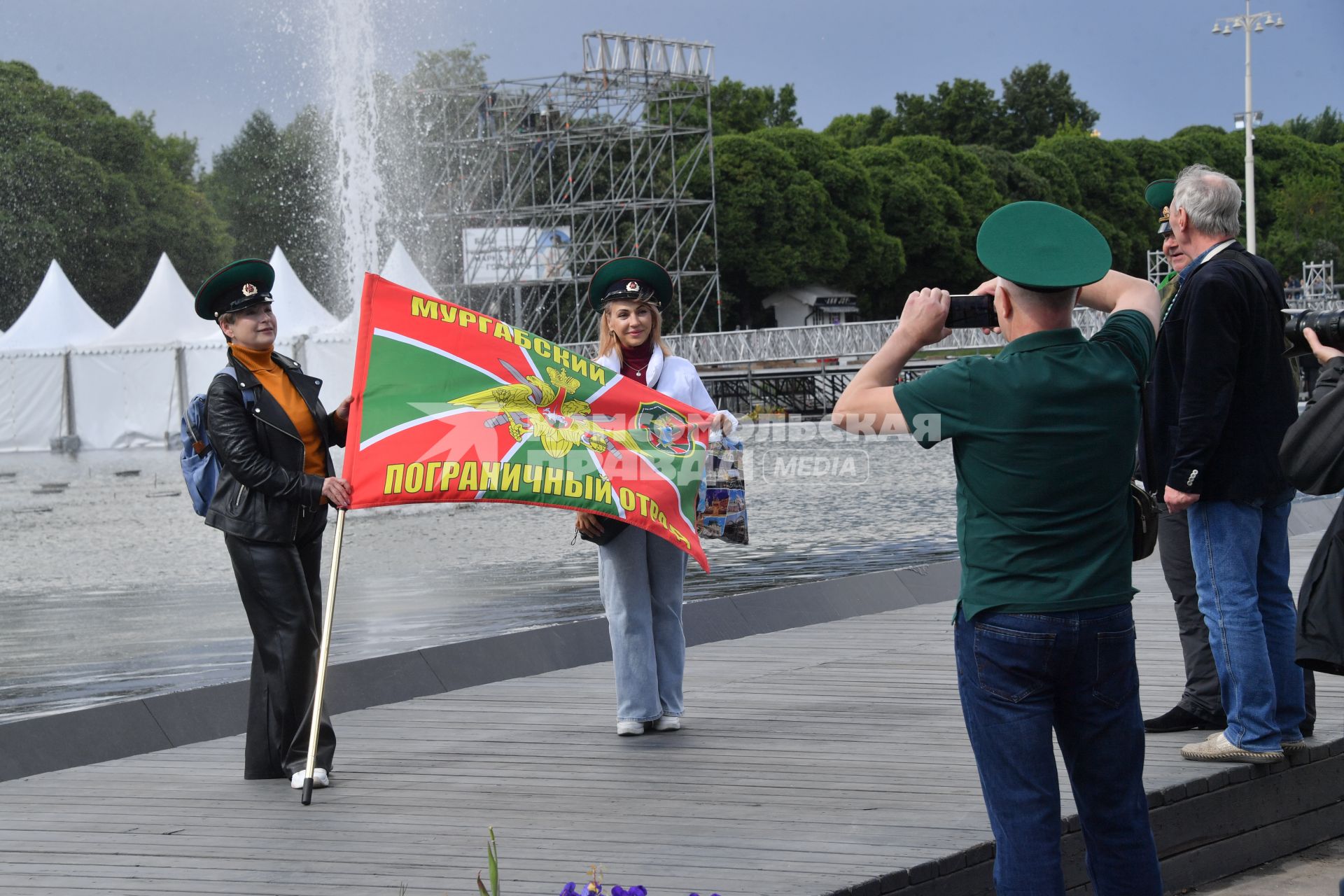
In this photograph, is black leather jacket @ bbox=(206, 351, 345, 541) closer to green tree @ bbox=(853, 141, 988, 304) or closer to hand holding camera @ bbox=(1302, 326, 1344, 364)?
hand holding camera @ bbox=(1302, 326, 1344, 364)

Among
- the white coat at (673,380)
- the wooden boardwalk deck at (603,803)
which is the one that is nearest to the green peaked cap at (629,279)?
the white coat at (673,380)

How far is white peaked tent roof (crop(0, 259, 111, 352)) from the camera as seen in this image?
36.3 meters

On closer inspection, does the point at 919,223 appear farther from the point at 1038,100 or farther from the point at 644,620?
the point at 644,620

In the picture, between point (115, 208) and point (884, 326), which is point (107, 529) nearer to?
point (884, 326)

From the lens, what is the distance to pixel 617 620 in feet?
20.3

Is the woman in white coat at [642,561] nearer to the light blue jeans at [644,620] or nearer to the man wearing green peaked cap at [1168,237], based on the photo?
the light blue jeans at [644,620]

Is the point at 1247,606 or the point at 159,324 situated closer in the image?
the point at 1247,606

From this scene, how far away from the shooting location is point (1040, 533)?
3.43m

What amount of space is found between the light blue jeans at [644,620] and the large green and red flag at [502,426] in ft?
0.67

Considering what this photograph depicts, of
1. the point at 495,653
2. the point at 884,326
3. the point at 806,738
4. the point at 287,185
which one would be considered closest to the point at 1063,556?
the point at 806,738

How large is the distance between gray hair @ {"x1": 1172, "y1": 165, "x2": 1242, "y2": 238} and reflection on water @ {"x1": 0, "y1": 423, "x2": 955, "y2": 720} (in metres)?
5.43

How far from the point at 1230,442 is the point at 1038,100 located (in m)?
99.4
